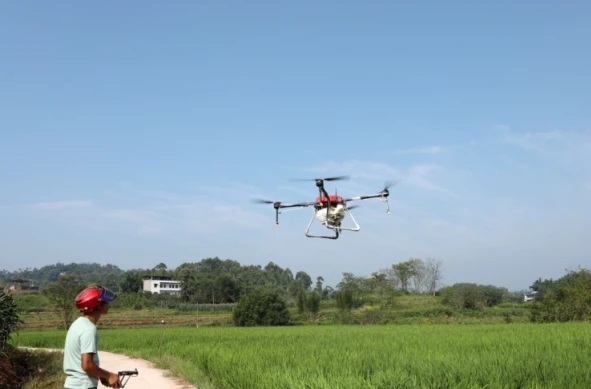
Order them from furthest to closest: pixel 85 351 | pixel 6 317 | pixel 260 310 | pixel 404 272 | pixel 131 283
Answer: pixel 131 283 < pixel 404 272 < pixel 260 310 < pixel 6 317 < pixel 85 351

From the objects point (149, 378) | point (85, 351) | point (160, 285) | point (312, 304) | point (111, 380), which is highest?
point (85, 351)

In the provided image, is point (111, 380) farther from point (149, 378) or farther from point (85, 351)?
point (149, 378)

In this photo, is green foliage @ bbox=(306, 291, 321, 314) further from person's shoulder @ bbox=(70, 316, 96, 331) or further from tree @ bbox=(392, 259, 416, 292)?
person's shoulder @ bbox=(70, 316, 96, 331)

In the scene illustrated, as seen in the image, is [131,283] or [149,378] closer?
[149,378]

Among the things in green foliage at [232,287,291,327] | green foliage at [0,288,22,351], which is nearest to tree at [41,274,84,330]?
green foliage at [232,287,291,327]

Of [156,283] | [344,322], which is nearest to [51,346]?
[344,322]

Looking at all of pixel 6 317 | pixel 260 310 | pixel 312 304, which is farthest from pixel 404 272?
pixel 6 317

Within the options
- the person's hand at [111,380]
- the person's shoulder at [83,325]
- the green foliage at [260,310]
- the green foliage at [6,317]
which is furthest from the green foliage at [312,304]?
the person's shoulder at [83,325]
